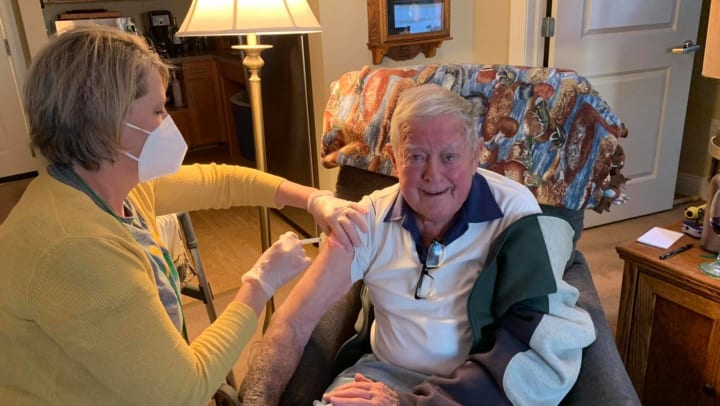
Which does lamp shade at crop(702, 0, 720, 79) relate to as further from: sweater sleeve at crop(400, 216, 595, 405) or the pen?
sweater sleeve at crop(400, 216, 595, 405)

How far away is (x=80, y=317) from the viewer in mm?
841

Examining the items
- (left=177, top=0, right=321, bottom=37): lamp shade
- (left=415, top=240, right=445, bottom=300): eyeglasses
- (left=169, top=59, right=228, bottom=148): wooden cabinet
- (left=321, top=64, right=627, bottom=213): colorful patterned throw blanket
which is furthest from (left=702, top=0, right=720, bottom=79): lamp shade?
(left=169, top=59, right=228, bottom=148): wooden cabinet

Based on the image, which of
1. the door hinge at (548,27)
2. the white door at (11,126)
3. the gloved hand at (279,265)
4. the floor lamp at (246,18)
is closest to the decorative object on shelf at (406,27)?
the door hinge at (548,27)

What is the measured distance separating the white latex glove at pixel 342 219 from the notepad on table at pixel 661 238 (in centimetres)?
89

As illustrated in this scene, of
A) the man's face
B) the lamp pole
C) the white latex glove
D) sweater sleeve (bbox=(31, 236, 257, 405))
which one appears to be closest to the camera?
sweater sleeve (bbox=(31, 236, 257, 405))

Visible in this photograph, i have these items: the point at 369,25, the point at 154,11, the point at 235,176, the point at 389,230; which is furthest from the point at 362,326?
the point at 154,11

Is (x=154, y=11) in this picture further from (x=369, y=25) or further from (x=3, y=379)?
(x=3, y=379)

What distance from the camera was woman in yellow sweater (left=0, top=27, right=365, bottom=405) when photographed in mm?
851

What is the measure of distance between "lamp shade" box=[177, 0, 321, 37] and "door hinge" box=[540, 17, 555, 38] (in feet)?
4.62

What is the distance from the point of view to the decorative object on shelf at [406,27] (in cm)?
251

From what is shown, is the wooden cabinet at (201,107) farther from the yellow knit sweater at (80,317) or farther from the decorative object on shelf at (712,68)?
the yellow knit sweater at (80,317)

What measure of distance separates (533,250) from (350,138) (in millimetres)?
785

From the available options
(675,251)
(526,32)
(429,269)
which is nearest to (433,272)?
(429,269)

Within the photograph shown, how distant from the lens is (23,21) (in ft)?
12.5
